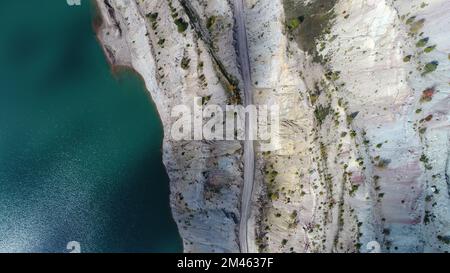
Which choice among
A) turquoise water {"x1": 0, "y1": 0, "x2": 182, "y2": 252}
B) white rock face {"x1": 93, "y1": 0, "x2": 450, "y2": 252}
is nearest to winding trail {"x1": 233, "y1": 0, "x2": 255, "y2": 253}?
white rock face {"x1": 93, "y1": 0, "x2": 450, "y2": 252}

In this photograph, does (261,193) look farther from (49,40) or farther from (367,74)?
(49,40)

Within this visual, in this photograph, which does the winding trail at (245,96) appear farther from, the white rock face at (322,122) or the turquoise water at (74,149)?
the turquoise water at (74,149)

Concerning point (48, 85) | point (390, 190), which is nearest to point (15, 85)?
point (48, 85)

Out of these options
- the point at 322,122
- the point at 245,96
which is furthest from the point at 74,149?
the point at 322,122

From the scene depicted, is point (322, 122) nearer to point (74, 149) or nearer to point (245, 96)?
point (245, 96)

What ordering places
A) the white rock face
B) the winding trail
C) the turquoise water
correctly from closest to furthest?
the white rock face
the winding trail
the turquoise water

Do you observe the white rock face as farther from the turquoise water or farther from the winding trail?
the turquoise water
